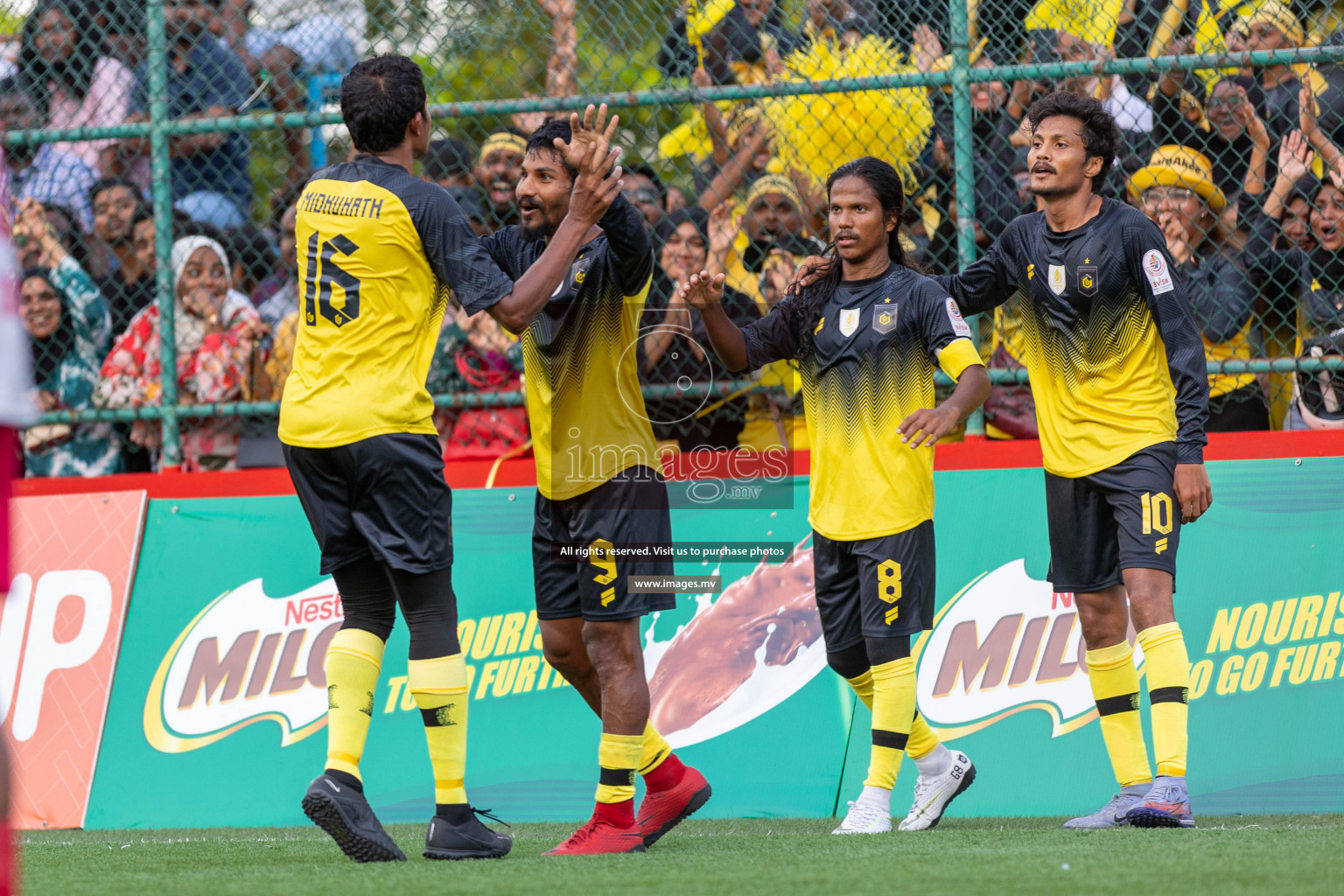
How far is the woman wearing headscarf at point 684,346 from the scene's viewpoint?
596 centimetres

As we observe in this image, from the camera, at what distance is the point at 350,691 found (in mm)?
3947

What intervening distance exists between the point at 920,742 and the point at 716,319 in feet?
5.01

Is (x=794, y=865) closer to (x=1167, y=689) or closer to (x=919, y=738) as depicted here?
(x=919, y=738)

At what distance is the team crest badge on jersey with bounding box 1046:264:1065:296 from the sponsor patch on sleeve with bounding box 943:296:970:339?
0.34 metres

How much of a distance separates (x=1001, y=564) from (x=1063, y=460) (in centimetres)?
84

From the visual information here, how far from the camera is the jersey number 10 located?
391 cm

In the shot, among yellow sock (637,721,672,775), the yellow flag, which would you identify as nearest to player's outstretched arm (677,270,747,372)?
yellow sock (637,721,672,775)

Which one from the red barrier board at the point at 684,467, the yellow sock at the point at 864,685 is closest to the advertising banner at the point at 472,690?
the red barrier board at the point at 684,467

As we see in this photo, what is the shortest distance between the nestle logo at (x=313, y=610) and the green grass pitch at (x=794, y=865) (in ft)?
3.82

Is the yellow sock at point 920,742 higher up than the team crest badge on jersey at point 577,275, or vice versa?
the team crest badge on jersey at point 577,275

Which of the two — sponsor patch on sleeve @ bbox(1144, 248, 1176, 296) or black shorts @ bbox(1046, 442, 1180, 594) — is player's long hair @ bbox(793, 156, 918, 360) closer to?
sponsor patch on sleeve @ bbox(1144, 248, 1176, 296)

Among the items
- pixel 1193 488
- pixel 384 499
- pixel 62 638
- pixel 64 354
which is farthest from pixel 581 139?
pixel 64 354

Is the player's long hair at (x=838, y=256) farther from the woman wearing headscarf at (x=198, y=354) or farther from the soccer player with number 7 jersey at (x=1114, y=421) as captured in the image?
the woman wearing headscarf at (x=198, y=354)

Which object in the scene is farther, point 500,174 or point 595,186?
point 500,174
